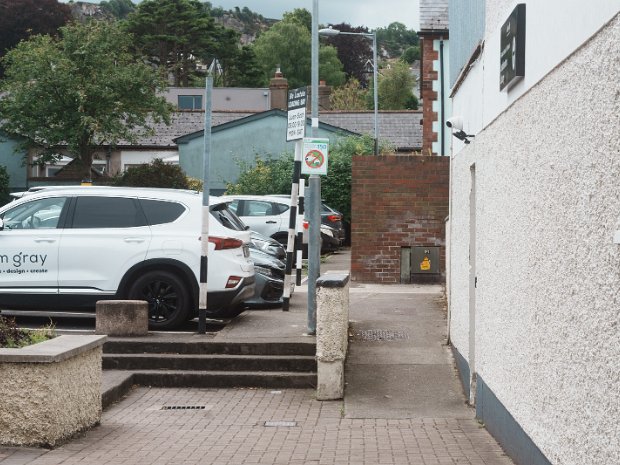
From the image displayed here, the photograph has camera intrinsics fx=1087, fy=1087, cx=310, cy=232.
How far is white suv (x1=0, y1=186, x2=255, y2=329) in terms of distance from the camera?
1354 cm

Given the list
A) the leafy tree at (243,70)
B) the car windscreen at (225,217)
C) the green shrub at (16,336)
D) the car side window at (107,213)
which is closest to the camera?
the green shrub at (16,336)

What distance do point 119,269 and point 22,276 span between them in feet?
4.15

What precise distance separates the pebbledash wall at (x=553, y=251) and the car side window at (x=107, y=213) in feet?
17.0

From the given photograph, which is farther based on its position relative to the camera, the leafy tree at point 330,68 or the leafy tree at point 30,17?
the leafy tree at point 330,68

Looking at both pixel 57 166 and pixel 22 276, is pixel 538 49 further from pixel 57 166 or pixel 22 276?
pixel 57 166

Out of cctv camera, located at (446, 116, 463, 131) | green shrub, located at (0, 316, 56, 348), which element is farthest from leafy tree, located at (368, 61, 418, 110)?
green shrub, located at (0, 316, 56, 348)

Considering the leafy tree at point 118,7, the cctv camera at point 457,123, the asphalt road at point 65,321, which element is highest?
the leafy tree at point 118,7

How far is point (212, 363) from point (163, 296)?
1638mm

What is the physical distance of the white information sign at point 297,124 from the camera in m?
14.7

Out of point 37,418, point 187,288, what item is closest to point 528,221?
point 37,418

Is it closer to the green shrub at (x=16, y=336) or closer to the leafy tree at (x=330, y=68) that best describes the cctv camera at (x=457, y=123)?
the green shrub at (x=16, y=336)

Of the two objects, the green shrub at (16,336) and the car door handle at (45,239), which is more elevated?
the car door handle at (45,239)

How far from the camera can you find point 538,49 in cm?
704

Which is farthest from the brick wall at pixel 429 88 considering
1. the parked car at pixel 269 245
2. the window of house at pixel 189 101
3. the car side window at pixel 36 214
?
the window of house at pixel 189 101
